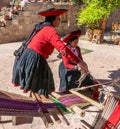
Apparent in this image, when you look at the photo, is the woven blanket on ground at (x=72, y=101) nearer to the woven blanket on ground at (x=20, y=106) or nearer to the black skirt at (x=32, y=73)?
the woven blanket on ground at (x=20, y=106)

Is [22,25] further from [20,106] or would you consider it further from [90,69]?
[20,106]

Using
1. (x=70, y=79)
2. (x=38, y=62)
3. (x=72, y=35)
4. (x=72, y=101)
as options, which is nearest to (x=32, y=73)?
(x=38, y=62)

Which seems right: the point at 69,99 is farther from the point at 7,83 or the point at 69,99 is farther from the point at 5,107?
the point at 7,83

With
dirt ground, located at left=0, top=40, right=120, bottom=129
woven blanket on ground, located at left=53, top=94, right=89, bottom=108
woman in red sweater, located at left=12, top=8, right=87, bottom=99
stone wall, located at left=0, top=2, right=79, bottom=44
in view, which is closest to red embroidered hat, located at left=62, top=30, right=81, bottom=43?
woman in red sweater, located at left=12, top=8, right=87, bottom=99

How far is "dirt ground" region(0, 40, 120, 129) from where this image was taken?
542 centimetres

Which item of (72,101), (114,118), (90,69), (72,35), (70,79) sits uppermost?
(72,35)

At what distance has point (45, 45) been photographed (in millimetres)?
4922

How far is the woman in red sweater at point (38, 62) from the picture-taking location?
4.84 meters

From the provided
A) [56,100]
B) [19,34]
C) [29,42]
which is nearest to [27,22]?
[19,34]

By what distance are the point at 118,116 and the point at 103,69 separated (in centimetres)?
535

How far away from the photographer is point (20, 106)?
3.96m

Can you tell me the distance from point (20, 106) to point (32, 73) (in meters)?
1.22

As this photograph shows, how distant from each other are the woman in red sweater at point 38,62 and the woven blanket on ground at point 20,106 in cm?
88

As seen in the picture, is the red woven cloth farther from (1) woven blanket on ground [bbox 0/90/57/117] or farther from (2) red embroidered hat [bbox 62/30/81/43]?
(2) red embroidered hat [bbox 62/30/81/43]
